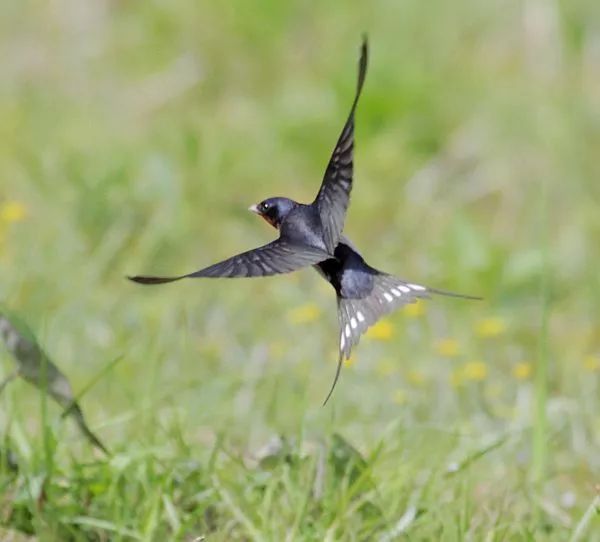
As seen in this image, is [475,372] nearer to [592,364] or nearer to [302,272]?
[592,364]

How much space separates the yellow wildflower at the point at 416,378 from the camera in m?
4.10

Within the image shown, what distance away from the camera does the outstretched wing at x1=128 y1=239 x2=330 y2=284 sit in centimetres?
180

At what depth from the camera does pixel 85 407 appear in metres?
3.69

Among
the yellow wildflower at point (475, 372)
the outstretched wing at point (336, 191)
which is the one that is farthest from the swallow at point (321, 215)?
the yellow wildflower at point (475, 372)

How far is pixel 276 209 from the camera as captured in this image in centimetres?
213

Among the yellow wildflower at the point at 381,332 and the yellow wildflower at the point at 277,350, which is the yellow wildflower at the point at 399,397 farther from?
the yellow wildflower at the point at 277,350

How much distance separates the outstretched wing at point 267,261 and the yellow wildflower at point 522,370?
2.23 meters

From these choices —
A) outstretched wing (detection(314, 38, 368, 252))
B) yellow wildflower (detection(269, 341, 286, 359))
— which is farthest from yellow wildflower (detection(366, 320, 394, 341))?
outstretched wing (detection(314, 38, 368, 252))

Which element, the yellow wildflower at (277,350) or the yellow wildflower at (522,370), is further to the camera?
the yellow wildflower at (277,350)

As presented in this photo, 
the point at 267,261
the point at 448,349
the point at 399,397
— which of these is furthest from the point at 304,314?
the point at 267,261

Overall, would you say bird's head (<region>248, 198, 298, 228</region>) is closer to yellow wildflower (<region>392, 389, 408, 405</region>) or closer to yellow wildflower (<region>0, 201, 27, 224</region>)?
yellow wildflower (<region>392, 389, 408, 405</region>)

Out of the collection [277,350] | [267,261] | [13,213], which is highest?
[13,213]

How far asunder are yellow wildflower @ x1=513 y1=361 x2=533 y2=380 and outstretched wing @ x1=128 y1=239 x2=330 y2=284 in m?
2.23

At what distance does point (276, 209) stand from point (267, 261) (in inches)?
10.4
